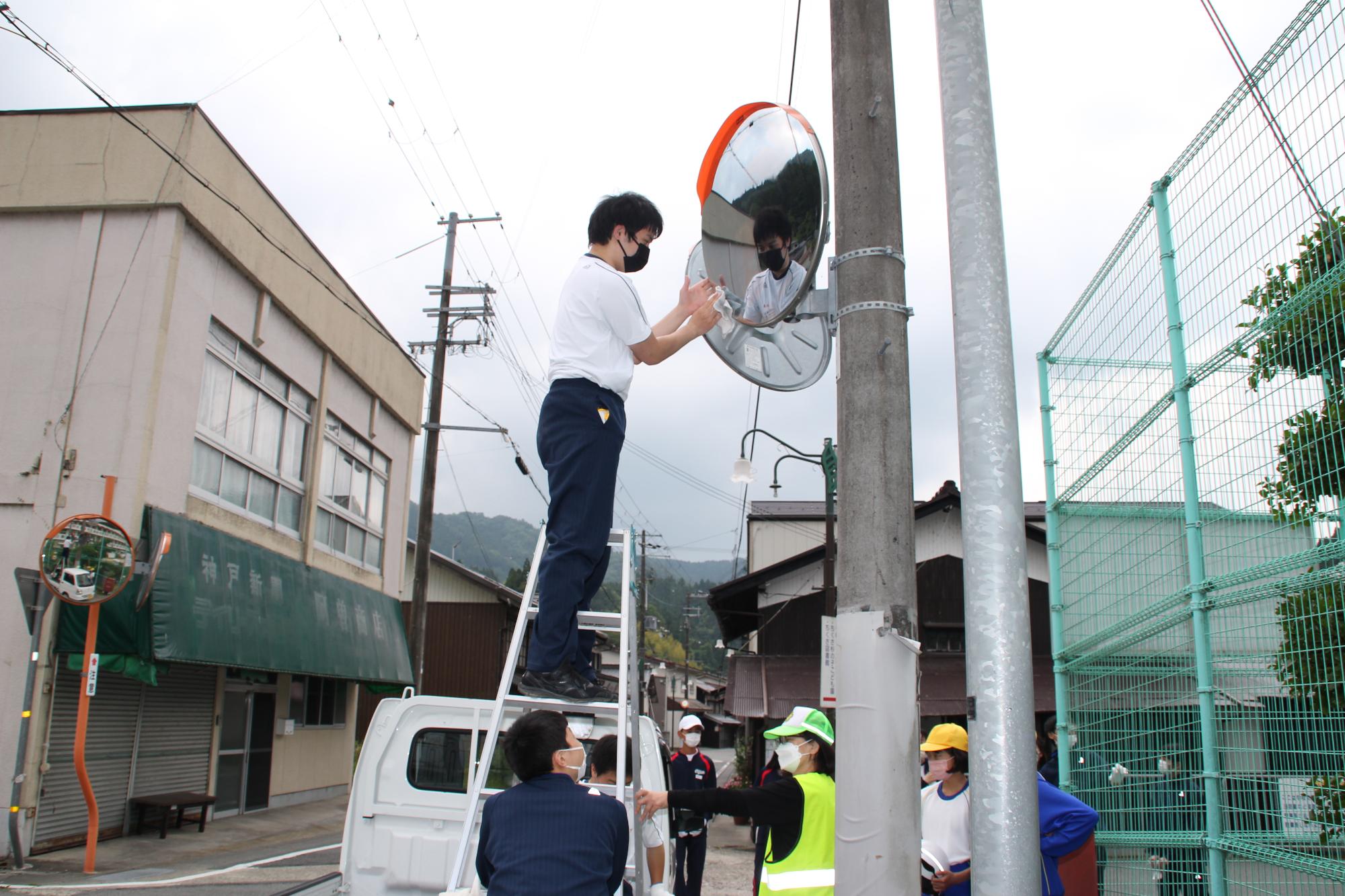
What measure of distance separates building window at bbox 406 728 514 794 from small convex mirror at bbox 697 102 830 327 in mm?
3352

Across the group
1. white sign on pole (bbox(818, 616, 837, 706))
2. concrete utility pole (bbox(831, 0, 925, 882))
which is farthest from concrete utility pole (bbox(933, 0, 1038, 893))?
white sign on pole (bbox(818, 616, 837, 706))

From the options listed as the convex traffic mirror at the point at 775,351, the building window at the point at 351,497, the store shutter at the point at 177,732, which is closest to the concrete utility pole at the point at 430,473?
the building window at the point at 351,497

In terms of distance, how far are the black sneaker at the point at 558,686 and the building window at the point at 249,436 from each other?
1104cm

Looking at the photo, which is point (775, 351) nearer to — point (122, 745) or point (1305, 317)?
point (1305, 317)

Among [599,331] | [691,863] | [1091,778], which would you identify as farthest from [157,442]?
[1091,778]

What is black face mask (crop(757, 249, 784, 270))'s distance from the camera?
160 inches

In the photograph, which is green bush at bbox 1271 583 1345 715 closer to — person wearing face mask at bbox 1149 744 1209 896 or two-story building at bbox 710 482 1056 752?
person wearing face mask at bbox 1149 744 1209 896

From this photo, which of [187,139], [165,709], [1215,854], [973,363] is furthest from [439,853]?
[187,139]

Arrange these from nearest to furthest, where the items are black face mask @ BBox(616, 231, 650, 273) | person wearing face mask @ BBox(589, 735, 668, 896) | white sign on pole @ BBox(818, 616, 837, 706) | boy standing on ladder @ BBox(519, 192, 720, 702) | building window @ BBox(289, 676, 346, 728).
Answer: boy standing on ladder @ BBox(519, 192, 720, 702) < black face mask @ BBox(616, 231, 650, 273) < white sign on pole @ BBox(818, 616, 837, 706) < person wearing face mask @ BBox(589, 735, 668, 896) < building window @ BBox(289, 676, 346, 728)

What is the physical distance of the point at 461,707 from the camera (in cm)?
613

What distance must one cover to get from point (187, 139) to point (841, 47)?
11.5 metres

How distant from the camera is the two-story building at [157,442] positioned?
11141 mm

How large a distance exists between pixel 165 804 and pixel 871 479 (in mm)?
12563

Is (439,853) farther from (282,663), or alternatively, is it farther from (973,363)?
(282,663)
